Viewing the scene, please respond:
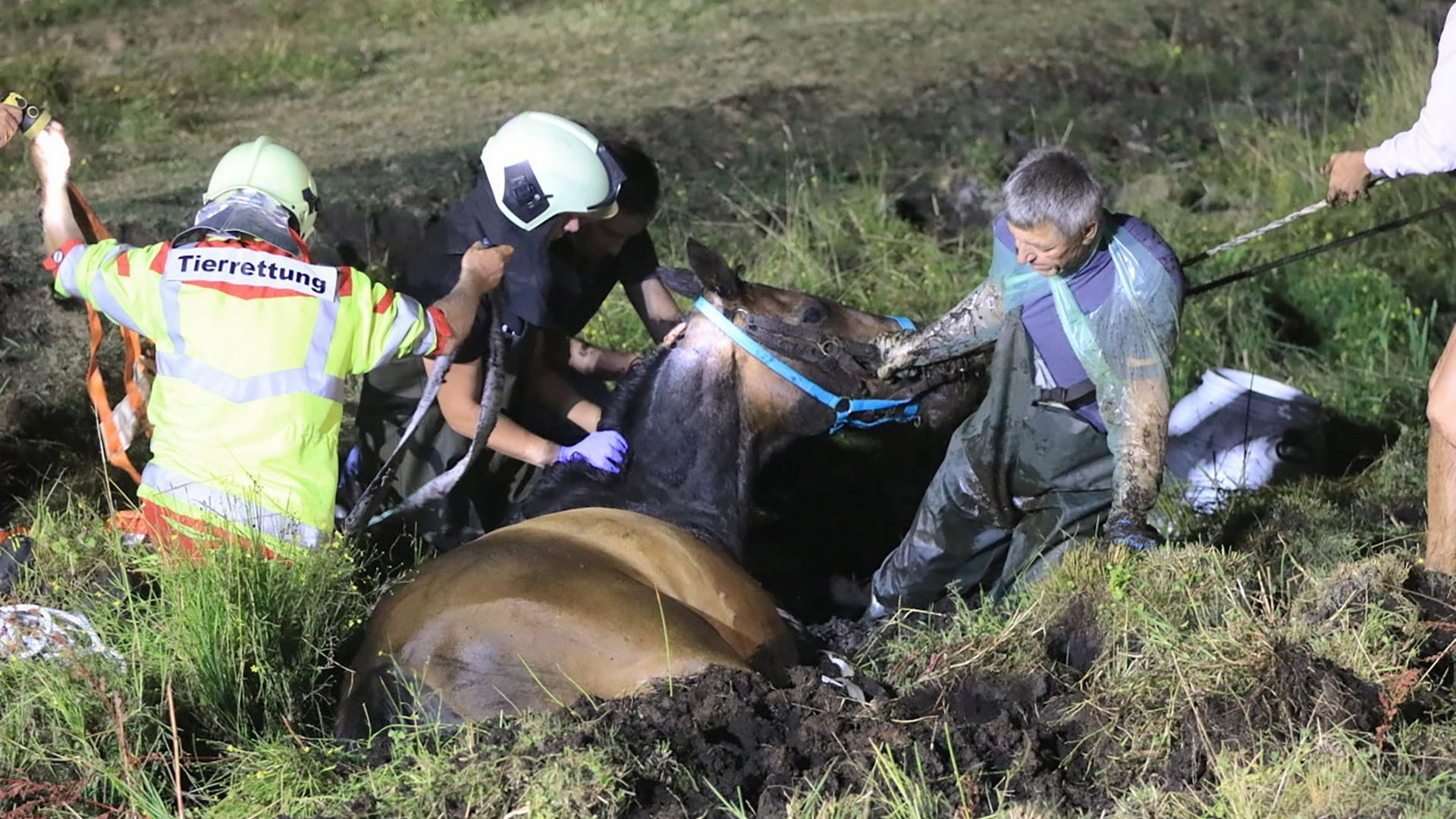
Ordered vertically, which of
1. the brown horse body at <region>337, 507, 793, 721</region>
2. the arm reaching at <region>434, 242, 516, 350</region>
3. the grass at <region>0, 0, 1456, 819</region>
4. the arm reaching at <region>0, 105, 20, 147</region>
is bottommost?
the grass at <region>0, 0, 1456, 819</region>

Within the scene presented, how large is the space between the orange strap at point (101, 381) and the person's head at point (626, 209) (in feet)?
5.77

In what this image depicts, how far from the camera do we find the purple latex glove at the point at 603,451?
17.6 ft

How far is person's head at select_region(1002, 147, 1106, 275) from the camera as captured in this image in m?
4.63

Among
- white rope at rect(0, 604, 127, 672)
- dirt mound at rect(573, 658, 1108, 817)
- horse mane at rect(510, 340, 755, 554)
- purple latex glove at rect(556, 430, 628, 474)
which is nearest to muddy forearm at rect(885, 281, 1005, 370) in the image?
horse mane at rect(510, 340, 755, 554)

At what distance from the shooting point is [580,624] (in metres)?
4.31

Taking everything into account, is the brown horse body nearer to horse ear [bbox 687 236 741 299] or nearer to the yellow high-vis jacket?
the yellow high-vis jacket

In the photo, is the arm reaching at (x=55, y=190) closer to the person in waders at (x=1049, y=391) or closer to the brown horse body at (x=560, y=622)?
the brown horse body at (x=560, y=622)

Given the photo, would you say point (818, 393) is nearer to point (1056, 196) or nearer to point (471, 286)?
point (1056, 196)

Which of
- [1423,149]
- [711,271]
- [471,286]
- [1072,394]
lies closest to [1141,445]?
[1072,394]

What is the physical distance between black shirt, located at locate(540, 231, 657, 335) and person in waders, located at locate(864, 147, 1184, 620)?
1.35 meters

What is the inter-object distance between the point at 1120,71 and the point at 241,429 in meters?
8.86

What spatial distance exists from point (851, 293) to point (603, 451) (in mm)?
3089

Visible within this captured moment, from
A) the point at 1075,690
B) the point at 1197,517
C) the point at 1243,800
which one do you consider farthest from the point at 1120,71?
the point at 1243,800

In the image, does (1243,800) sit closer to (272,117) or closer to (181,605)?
(181,605)
